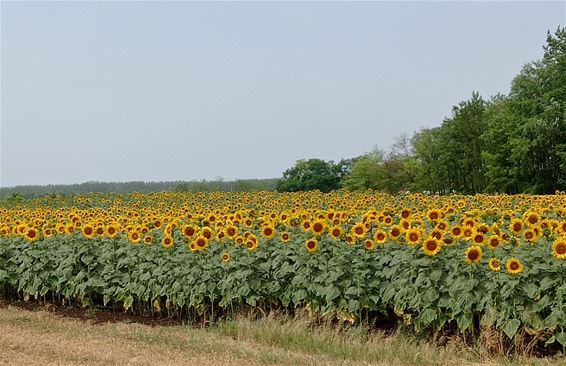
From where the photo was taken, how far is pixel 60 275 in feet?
30.2

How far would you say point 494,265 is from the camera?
635cm

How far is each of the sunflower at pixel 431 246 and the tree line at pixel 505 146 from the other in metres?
35.6

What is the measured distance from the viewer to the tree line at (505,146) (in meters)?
42.2

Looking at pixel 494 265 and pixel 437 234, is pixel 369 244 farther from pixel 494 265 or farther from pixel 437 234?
pixel 494 265

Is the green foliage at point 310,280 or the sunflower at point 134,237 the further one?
the sunflower at point 134,237

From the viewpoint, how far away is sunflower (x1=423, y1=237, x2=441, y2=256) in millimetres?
6746

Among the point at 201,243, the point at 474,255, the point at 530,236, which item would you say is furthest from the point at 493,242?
the point at 201,243

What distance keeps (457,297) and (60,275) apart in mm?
5179

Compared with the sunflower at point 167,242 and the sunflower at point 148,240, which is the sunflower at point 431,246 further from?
the sunflower at point 148,240

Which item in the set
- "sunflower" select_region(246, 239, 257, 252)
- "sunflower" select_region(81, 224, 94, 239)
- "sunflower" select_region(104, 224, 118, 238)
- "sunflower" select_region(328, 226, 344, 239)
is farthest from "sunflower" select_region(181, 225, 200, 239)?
"sunflower" select_region(328, 226, 344, 239)

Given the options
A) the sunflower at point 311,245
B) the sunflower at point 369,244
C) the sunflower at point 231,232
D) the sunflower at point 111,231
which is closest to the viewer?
the sunflower at point 369,244

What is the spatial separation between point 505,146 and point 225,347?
3994 centimetres

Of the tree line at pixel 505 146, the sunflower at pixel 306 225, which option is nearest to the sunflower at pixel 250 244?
the sunflower at pixel 306 225

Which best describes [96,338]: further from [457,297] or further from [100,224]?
[457,297]
